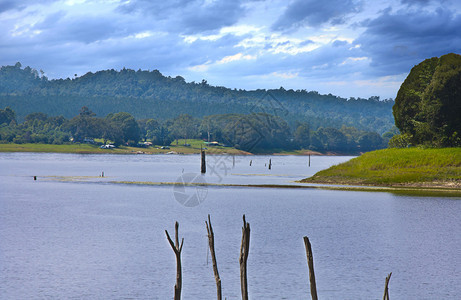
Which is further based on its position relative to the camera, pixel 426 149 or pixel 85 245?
pixel 426 149

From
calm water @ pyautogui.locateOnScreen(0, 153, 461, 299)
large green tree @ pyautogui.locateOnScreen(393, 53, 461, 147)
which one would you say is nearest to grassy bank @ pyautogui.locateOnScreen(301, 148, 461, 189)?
large green tree @ pyautogui.locateOnScreen(393, 53, 461, 147)

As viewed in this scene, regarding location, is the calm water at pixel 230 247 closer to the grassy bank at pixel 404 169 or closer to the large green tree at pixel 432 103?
the grassy bank at pixel 404 169

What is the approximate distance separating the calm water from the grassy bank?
32.9ft

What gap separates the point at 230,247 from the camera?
43.1 meters

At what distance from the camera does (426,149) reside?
99.9 m

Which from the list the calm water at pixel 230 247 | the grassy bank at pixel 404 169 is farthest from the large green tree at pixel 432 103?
the calm water at pixel 230 247

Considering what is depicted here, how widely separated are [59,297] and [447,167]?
7733 centimetres

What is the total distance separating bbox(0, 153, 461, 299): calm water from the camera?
30656 millimetres

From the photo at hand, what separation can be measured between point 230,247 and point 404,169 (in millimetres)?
61187

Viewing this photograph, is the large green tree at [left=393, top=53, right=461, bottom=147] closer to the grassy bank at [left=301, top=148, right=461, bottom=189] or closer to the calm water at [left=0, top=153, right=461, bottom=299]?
the grassy bank at [left=301, top=148, right=461, bottom=189]

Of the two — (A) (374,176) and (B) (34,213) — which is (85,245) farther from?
(A) (374,176)

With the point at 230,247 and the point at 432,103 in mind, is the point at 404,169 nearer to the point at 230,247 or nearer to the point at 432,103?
the point at 432,103

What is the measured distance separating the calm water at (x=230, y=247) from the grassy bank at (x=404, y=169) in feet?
32.9

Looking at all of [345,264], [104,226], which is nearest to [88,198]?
[104,226]
